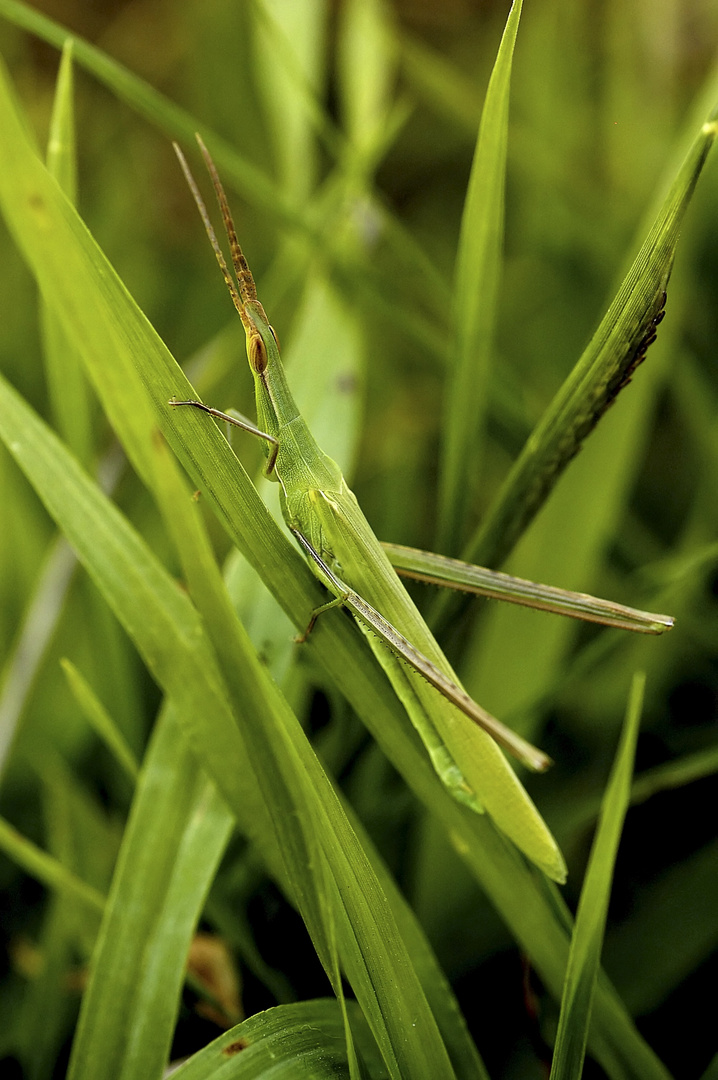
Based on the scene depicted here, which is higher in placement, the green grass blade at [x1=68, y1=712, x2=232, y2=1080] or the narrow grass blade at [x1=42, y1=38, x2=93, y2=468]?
the narrow grass blade at [x1=42, y1=38, x2=93, y2=468]

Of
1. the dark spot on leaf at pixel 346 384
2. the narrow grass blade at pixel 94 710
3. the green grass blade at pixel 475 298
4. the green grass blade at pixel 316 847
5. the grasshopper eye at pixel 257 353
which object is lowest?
the narrow grass blade at pixel 94 710

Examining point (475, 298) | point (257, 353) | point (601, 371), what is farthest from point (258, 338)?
point (601, 371)

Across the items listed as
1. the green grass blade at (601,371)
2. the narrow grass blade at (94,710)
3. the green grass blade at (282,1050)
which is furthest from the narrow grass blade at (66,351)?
the green grass blade at (282,1050)

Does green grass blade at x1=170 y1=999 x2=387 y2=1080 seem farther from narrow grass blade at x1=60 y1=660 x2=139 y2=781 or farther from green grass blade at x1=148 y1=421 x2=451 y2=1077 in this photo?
narrow grass blade at x1=60 y1=660 x2=139 y2=781

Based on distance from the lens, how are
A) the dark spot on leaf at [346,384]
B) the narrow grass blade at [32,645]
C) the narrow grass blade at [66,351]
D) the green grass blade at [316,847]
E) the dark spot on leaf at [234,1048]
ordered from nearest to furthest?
1. the green grass blade at [316,847]
2. the dark spot on leaf at [234,1048]
3. the narrow grass blade at [66,351]
4. the narrow grass blade at [32,645]
5. the dark spot on leaf at [346,384]

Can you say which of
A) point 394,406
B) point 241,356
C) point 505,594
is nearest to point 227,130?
point 394,406

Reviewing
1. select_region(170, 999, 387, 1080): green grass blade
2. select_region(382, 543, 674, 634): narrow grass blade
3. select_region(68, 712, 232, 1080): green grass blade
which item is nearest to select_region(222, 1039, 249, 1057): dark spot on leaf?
select_region(170, 999, 387, 1080): green grass blade

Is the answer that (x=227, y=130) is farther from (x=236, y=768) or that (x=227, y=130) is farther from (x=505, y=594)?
(x=236, y=768)

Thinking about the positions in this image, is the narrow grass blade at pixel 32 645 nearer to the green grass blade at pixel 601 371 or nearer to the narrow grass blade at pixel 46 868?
the narrow grass blade at pixel 46 868

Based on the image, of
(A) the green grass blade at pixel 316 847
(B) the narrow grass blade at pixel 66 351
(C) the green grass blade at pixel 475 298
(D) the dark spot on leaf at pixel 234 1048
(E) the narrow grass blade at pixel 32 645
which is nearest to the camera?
(A) the green grass blade at pixel 316 847
